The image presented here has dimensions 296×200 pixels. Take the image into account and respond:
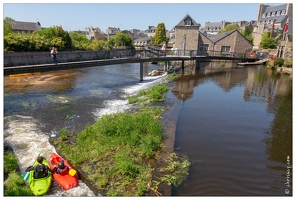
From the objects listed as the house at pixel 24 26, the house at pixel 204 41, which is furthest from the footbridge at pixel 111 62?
the house at pixel 24 26

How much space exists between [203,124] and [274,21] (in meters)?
64.0

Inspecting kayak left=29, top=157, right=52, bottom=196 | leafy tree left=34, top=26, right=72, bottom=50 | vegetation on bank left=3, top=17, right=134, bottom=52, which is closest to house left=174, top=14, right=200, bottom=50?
vegetation on bank left=3, top=17, right=134, bottom=52

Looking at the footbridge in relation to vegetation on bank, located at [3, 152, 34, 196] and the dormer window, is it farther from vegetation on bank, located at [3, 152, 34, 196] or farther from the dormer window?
vegetation on bank, located at [3, 152, 34, 196]

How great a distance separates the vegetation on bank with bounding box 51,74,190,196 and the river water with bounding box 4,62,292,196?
1.62 feet

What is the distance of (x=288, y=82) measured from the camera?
23.1m

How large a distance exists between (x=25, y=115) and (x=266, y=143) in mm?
13632

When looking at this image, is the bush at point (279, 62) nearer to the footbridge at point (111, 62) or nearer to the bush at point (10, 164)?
the footbridge at point (111, 62)

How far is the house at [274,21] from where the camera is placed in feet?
179

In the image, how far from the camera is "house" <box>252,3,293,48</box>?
54531 mm

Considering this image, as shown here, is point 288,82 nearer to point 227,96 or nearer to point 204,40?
point 227,96

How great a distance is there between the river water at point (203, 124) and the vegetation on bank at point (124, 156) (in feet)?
1.62

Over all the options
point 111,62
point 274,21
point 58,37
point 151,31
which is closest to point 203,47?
point 111,62

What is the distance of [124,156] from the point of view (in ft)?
24.8

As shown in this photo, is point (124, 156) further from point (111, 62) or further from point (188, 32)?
point (188, 32)
